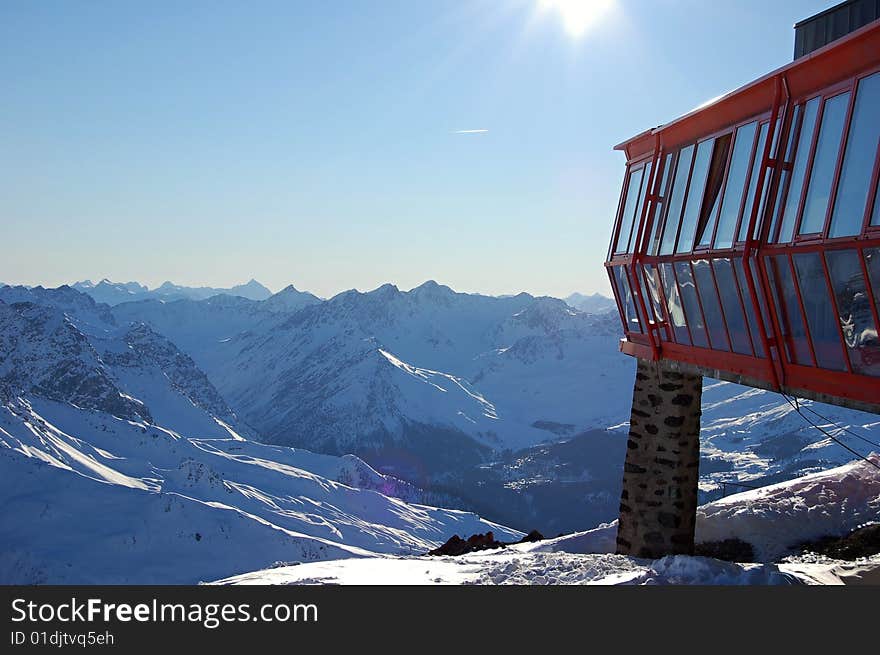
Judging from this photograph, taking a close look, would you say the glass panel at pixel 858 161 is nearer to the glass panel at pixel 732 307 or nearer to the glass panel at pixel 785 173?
the glass panel at pixel 785 173

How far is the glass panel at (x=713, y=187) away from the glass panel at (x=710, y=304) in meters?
0.50

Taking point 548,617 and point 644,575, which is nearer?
point 548,617

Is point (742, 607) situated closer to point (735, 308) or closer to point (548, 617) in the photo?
point (548, 617)

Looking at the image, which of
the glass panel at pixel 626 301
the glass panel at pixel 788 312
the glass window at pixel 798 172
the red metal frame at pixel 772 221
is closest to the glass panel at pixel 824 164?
the red metal frame at pixel 772 221

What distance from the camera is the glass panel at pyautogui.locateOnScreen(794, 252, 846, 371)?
12.2m

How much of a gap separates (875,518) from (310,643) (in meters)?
20.1

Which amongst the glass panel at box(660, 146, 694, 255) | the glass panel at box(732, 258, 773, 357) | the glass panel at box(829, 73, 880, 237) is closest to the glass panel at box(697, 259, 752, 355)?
the glass panel at box(732, 258, 773, 357)

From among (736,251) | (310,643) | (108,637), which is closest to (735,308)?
(736,251)

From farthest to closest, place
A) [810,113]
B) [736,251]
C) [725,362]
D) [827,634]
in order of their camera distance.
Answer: [725,362]
[736,251]
[810,113]
[827,634]

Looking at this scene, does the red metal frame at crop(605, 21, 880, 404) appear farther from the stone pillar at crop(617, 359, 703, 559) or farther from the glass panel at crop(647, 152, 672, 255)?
the stone pillar at crop(617, 359, 703, 559)

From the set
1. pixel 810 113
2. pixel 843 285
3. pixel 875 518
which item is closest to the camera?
pixel 843 285

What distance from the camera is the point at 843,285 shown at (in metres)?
11.6

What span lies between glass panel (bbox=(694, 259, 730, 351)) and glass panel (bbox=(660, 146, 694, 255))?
168cm

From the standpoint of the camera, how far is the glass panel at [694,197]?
16734mm
